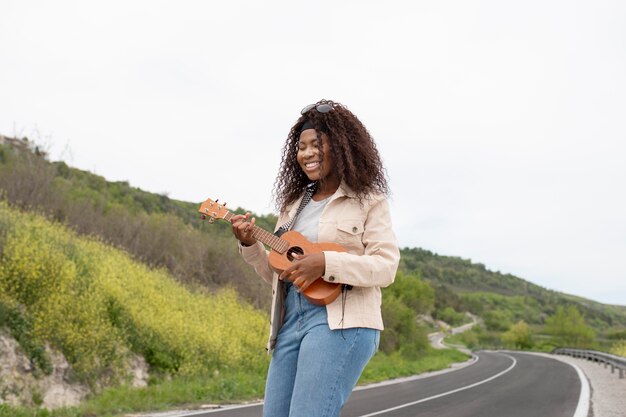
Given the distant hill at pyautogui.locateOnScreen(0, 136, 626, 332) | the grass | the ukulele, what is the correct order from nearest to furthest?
the ukulele → the grass → the distant hill at pyautogui.locateOnScreen(0, 136, 626, 332)

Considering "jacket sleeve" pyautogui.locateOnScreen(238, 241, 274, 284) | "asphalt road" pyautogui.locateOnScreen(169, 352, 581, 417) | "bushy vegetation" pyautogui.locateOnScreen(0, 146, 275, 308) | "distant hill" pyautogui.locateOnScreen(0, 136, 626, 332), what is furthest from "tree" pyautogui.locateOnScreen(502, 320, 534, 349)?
"jacket sleeve" pyautogui.locateOnScreen(238, 241, 274, 284)

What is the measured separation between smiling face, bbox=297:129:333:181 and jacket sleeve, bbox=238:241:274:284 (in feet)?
1.35

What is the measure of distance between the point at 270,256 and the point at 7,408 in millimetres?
6625

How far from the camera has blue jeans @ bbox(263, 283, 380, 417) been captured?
2.23 metres

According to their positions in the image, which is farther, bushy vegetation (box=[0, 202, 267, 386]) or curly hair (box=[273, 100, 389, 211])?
bushy vegetation (box=[0, 202, 267, 386])

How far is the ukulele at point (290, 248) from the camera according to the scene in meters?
2.34

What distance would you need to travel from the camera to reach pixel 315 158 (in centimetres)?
261

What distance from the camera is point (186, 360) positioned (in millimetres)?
16438

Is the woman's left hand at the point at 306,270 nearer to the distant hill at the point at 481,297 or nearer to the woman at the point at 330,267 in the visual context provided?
the woman at the point at 330,267

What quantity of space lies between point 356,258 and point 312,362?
1.39ft

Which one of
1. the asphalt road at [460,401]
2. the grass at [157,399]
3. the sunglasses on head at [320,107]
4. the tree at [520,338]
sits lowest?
the tree at [520,338]

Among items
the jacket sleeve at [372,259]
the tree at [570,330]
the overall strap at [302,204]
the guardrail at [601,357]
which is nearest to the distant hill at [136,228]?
the guardrail at [601,357]

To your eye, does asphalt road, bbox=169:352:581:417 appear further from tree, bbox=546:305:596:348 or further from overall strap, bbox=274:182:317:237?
tree, bbox=546:305:596:348

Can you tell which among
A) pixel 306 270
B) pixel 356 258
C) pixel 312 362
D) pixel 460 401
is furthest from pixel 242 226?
pixel 460 401
